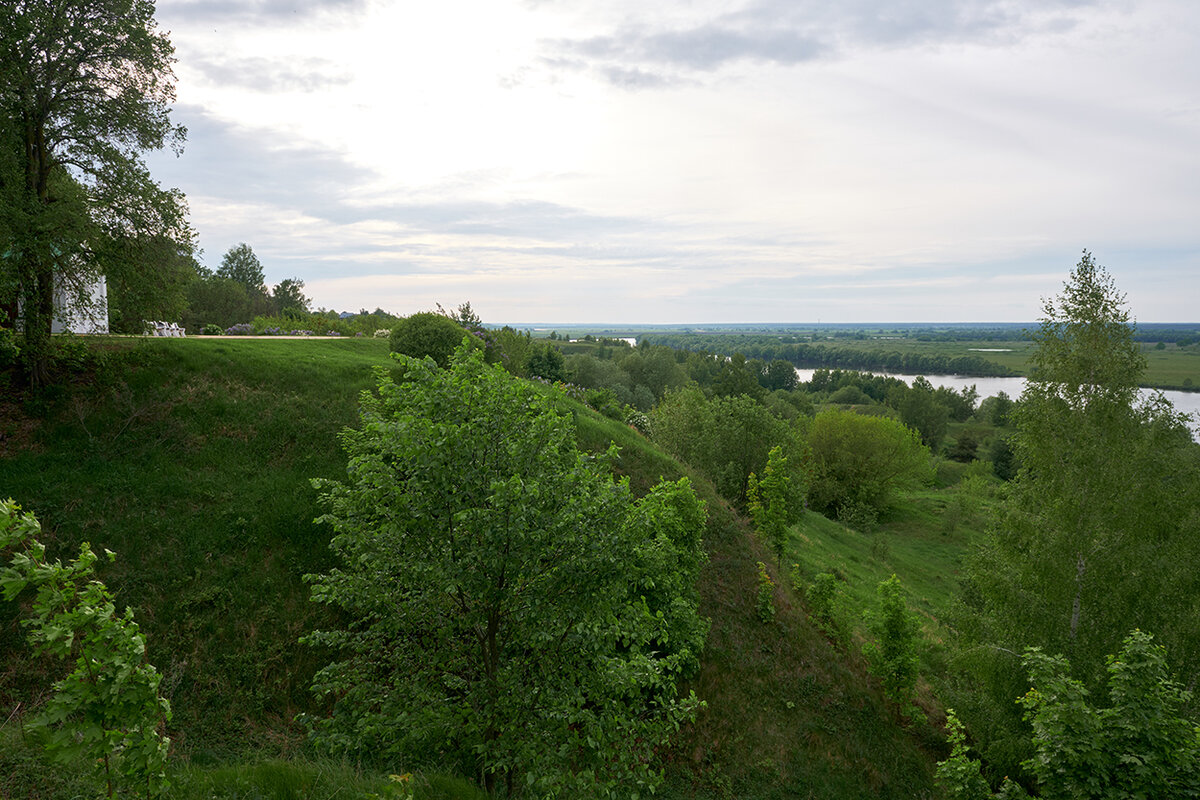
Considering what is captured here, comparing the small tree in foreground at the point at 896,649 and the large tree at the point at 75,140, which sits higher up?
the large tree at the point at 75,140

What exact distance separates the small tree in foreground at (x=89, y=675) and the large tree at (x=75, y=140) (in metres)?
13.6

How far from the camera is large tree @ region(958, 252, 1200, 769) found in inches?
483

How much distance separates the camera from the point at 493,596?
283 inches

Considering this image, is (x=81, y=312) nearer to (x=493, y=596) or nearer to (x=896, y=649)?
(x=493, y=596)

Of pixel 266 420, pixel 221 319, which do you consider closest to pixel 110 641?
pixel 266 420

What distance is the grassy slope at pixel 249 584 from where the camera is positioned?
11188 millimetres

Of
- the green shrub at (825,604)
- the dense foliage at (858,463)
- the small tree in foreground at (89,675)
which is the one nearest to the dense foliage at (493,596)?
the small tree in foreground at (89,675)

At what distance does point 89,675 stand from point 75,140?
1706 centimetres

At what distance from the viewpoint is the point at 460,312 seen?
2808 cm

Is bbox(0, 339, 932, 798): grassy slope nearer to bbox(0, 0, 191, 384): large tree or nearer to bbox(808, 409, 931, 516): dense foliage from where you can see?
bbox(0, 0, 191, 384): large tree

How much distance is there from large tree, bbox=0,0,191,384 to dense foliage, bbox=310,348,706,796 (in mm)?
11496

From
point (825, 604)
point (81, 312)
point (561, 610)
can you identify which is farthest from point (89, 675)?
point (825, 604)

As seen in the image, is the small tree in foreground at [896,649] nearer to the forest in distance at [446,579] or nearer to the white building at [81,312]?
the forest in distance at [446,579]

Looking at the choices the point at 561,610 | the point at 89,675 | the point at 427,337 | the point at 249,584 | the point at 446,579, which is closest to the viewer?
the point at 89,675
